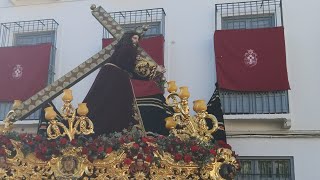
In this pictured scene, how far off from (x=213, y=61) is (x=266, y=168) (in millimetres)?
2545

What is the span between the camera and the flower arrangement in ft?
24.0

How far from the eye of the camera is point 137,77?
8.27 meters

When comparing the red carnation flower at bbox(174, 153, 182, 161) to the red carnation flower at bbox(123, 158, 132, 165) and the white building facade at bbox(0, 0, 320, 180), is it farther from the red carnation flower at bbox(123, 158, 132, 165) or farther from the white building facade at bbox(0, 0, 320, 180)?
the white building facade at bbox(0, 0, 320, 180)

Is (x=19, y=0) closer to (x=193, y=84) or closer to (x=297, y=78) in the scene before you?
(x=193, y=84)

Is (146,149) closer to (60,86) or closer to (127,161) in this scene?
(127,161)

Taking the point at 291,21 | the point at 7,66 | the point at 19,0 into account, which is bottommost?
the point at 7,66

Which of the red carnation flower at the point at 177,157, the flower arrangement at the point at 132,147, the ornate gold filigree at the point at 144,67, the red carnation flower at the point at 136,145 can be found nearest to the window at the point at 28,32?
the ornate gold filigree at the point at 144,67

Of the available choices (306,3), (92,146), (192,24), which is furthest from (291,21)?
(92,146)

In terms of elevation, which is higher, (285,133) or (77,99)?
(77,99)

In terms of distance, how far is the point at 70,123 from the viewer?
25.3ft

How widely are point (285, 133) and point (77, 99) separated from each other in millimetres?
4554

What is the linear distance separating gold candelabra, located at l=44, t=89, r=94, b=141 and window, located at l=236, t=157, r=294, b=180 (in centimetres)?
418

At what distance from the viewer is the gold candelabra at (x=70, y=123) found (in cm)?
765

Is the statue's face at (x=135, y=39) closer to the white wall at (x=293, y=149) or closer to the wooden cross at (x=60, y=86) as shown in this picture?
the wooden cross at (x=60, y=86)
